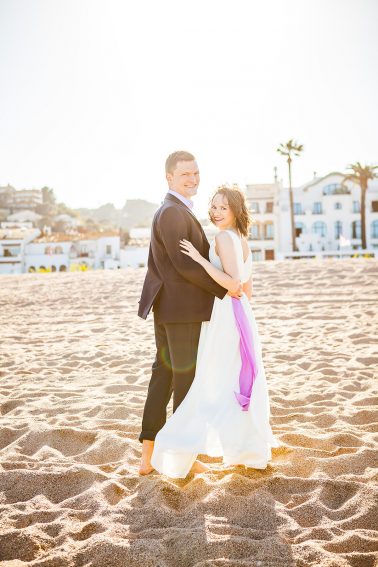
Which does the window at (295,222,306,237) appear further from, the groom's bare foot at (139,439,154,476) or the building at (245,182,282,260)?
the groom's bare foot at (139,439,154,476)

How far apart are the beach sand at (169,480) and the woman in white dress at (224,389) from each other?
19cm

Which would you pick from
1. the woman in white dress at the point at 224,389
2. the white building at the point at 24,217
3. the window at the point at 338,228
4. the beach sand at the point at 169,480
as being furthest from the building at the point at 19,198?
the woman in white dress at the point at 224,389

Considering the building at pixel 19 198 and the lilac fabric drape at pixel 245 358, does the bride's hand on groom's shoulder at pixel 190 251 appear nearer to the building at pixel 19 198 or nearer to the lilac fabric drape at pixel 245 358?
the lilac fabric drape at pixel 245 358

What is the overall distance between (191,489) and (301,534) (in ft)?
→ 2.56

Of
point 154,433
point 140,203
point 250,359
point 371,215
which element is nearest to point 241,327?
point 250,359

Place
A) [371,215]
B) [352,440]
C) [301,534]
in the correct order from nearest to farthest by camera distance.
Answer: [301,534] < [352,440] < [371,215]

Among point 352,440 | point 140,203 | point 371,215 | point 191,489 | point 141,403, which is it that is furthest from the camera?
point 140,203

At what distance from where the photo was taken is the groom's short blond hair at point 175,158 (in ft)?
10.7

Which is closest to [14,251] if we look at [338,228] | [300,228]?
[300,228]

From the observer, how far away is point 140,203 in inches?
6289

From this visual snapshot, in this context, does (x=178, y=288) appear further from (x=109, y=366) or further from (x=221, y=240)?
(x=109, y=366)

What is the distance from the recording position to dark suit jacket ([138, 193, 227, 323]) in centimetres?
317

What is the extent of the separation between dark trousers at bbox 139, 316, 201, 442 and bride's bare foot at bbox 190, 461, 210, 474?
0.34 meters

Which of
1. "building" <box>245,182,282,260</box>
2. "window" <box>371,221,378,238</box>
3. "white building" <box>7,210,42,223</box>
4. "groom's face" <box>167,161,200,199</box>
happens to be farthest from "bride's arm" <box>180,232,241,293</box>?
"white building" <box>7,210,42,223</box>
